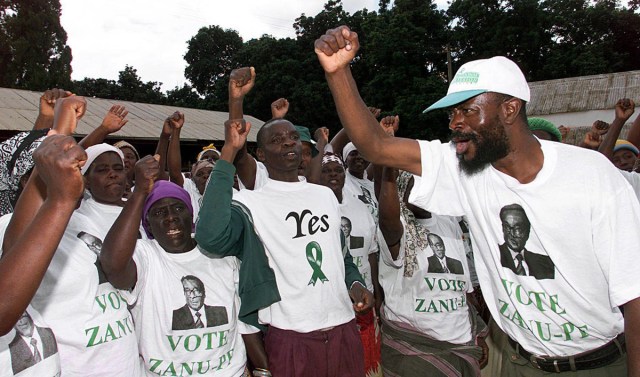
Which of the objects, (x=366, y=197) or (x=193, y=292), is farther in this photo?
(x=366, y=197)

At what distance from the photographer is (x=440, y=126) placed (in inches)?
1026

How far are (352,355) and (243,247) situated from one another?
94cm

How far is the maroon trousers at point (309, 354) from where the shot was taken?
2953 mm

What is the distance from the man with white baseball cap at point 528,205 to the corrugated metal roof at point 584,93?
884 inches

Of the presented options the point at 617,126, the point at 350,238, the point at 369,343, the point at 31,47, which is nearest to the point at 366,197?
the point at 350,238

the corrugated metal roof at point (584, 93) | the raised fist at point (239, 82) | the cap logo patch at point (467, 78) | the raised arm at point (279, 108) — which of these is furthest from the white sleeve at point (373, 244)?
the corrugated metal roof at point (584, 93)

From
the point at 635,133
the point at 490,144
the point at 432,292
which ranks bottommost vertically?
the point at 432,292

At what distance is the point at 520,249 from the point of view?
90.5 inches

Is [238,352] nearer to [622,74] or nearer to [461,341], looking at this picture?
[461,341]

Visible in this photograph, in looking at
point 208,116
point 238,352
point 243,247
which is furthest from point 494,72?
point 208,116

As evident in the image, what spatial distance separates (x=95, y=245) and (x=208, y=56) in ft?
154

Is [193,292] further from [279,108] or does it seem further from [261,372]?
[279,108]

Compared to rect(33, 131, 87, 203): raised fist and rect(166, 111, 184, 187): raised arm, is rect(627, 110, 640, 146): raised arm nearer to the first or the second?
rect(166, 111, 184, 187): raised arm

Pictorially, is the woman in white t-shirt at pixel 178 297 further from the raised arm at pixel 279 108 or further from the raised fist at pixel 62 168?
the raised arm at pixel 279 108
